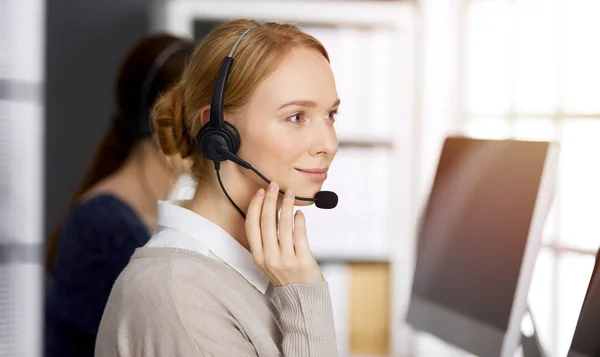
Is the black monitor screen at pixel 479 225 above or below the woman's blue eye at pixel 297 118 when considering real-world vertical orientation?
below

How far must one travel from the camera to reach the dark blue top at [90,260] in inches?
67.1

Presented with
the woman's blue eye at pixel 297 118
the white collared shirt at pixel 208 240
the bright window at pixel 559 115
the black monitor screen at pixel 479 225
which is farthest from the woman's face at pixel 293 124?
the bright window at pixel 559 115

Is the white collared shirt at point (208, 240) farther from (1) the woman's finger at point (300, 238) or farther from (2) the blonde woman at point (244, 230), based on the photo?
(1) the woman's finger at point (300, 238)

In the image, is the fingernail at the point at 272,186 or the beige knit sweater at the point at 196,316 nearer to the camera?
the beige knit sweater at the point at 196,316

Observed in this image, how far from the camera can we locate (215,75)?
121 centimetres

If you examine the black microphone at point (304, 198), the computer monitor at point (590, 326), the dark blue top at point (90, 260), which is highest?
the black microphone at point (304, 198)

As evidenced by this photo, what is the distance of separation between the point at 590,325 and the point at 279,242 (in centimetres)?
43

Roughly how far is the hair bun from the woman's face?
152mm

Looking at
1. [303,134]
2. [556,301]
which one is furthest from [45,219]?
[303,134]

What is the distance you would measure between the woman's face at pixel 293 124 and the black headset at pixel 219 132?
3cm

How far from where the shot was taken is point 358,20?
2625 millimetres

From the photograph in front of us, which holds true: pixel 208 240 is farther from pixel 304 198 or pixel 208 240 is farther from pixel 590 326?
pixel 590 326

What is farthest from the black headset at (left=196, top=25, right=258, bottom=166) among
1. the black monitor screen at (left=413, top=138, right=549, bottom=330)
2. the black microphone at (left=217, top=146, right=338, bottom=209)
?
the black monitor screen at (left=413, top=138, right=549, bottom=330)

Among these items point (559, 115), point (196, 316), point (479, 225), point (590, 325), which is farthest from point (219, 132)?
point (559, 115)
